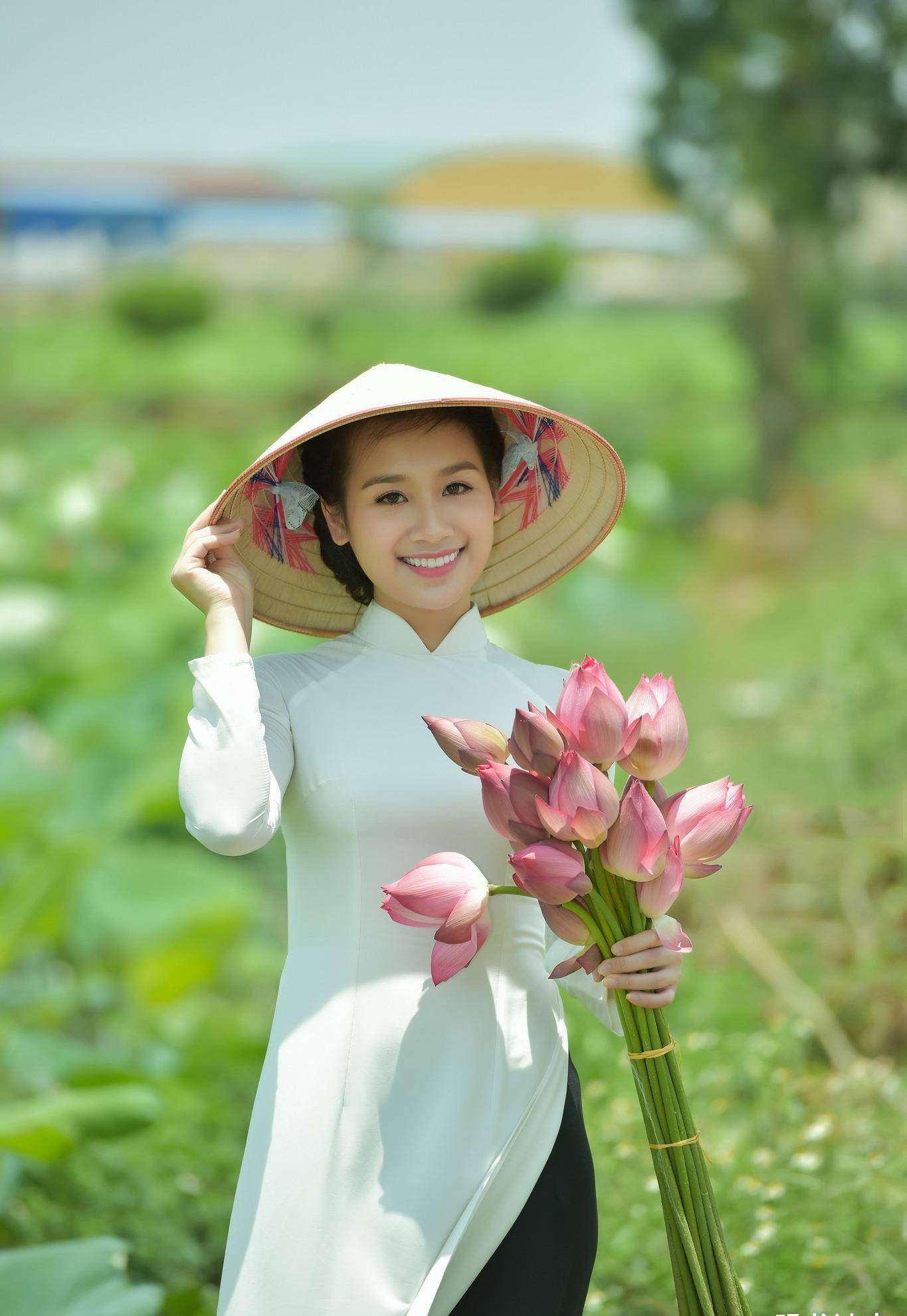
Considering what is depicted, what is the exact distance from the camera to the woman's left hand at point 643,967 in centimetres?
86

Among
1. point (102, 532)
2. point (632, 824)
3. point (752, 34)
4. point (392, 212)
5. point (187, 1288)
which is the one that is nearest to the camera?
point (632, 824)

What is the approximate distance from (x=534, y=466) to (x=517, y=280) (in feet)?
23.1

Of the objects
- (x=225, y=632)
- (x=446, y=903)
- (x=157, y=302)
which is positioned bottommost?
(x=446, y=903)

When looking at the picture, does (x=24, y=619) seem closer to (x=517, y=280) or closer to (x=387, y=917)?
(x=387, y=917)

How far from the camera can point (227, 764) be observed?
889mm

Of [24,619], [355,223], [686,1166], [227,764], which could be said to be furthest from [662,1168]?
[355,223]

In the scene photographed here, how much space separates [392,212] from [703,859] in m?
8.17

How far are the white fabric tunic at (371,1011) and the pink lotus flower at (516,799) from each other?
0.12 meters

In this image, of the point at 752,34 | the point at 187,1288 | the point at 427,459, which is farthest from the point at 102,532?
the point at 427,459

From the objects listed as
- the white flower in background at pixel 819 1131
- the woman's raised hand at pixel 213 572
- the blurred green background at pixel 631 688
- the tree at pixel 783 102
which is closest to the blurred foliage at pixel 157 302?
the blurred green background at pixel 631 688

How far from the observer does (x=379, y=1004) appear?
945 millimetres

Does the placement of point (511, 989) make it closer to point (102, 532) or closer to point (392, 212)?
point (102, 532)

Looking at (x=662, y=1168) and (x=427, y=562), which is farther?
(x=427, y=562)

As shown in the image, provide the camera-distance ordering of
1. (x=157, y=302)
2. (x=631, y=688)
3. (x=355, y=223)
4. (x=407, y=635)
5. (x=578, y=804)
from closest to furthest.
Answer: (x=578, y=804) → (x=407, y=635) → (x=631, y=688) → (x=157, y=302) → (x=355, y=223)
